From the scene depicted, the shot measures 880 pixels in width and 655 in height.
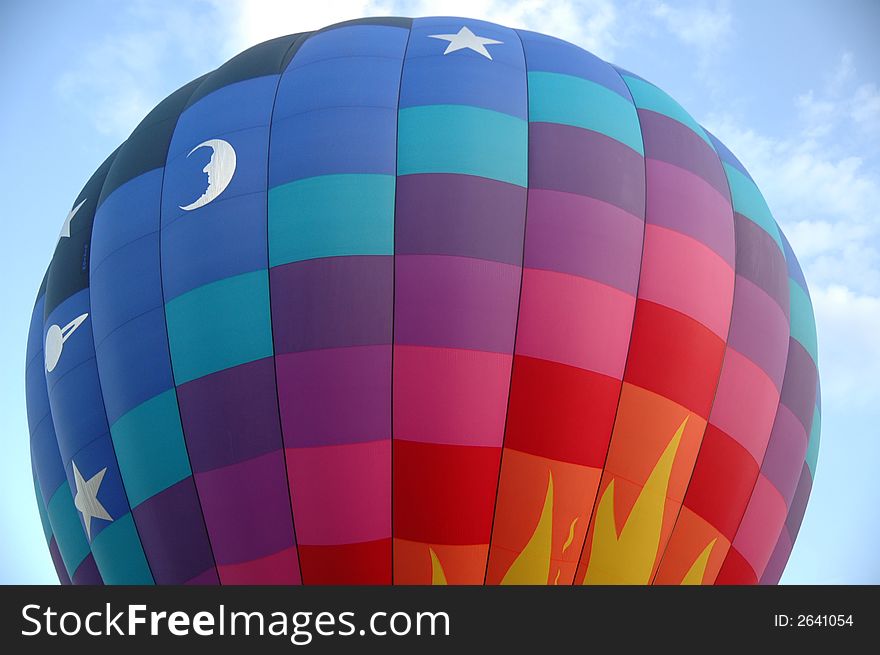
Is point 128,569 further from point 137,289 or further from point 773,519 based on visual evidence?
point 773,519

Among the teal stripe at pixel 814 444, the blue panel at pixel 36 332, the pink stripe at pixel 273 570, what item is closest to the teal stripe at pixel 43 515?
the blue panel at pixel 36 332

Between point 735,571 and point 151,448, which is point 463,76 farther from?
point 735,571

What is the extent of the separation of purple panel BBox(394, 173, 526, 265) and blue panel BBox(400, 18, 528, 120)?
0.62 meters

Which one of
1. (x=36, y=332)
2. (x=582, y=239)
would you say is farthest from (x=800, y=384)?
(x=36, y=332)

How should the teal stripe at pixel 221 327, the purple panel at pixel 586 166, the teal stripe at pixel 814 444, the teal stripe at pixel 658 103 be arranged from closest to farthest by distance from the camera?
the teal stripe at pixel 221 327 → the purple panel at pixel 586 166 → the teal stripe at pixel 658 103 → the teal stripe at pixel 814 444

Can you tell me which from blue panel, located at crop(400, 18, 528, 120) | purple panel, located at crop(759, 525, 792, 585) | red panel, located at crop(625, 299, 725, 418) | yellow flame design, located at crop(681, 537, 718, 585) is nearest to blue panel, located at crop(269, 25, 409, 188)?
blue panel, located at crop(400, 18, 528, 120)

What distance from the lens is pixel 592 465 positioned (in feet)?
20.0

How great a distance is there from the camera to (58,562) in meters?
7.62

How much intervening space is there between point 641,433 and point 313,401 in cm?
176

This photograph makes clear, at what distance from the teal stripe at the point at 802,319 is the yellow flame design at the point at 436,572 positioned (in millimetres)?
3001

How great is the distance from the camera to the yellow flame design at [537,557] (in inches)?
233

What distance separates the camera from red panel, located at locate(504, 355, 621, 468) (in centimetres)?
602

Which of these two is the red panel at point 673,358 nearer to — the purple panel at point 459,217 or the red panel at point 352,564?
the purple panel at point 459,217

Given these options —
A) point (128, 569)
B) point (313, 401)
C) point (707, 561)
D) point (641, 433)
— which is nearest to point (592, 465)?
point (641, 433)
